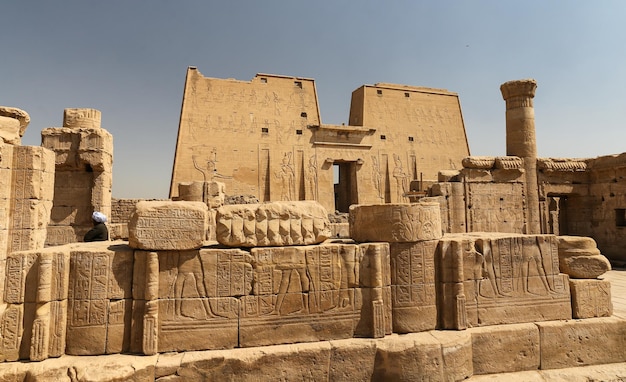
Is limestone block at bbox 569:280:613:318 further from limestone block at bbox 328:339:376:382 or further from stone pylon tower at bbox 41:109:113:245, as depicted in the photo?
stone pylon tower at bbox 41:109:113:245

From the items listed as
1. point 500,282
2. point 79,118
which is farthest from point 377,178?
point 500,282

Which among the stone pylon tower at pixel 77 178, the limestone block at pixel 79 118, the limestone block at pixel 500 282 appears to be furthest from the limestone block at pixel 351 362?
the limestone block at pixel 79 118

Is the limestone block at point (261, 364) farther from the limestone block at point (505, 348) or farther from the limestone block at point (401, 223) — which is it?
the limestone block at point (505, 348)

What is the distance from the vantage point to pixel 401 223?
4434 millimetres

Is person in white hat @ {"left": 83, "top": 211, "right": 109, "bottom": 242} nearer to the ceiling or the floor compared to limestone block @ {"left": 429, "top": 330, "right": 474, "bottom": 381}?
nearer to the ceiling

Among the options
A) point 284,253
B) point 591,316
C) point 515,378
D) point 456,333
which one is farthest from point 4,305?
point 591,316

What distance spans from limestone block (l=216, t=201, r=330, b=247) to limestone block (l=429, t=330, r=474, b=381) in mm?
1752

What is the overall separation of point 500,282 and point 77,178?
30.1ft

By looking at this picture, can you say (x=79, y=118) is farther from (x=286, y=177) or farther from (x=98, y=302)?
(x=286, y=177)

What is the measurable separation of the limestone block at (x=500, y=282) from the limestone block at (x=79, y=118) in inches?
365

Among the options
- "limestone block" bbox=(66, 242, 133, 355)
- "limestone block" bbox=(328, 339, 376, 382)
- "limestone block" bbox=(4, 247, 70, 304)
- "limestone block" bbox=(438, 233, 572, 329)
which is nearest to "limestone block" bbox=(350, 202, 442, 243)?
"limestone block" bbox=(438, 233, 572, 329)

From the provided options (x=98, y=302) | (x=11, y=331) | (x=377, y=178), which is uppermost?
(x=377, y=178)

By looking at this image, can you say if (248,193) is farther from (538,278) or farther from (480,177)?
(538,278)

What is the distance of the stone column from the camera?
1190 centimetres
